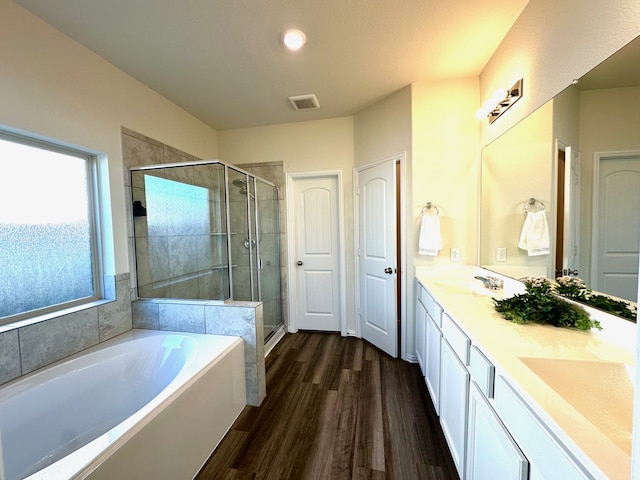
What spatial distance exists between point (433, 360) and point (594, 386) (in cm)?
103

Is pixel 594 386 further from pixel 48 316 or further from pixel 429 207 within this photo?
pixel 48 316

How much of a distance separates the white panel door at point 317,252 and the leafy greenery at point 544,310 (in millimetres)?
1918

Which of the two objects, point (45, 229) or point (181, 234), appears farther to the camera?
point (181, 234)

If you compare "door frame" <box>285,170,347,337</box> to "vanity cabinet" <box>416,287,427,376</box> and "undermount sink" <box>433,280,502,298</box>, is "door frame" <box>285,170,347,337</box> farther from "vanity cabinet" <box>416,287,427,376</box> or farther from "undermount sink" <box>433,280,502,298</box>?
"undermount sink" <box>433,280,502,298</box>

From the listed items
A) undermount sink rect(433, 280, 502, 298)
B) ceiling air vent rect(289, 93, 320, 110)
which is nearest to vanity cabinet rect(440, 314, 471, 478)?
undermount sink rect(433, 280, 502, 298)

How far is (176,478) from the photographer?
1.24m

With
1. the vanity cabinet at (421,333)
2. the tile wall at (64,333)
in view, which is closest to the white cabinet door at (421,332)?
the vanity cabinet at (421,333)

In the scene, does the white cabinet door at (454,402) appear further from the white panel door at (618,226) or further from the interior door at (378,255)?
the interior door at (378,255)

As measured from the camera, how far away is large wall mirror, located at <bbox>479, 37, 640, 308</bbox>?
1.00 m

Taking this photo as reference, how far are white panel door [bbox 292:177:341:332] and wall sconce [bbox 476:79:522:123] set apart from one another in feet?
5.11

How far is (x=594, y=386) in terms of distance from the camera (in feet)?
2.78

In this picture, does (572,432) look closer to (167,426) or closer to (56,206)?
(167,426)

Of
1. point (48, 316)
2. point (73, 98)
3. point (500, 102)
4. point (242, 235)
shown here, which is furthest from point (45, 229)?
point (500, 102)

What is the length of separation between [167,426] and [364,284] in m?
2.10
